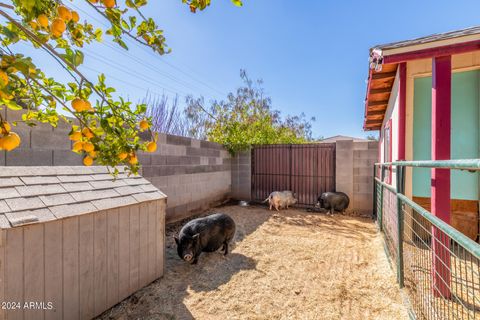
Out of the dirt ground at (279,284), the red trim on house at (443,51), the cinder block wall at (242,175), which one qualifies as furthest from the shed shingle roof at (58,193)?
the cinder block wall at (242,175)

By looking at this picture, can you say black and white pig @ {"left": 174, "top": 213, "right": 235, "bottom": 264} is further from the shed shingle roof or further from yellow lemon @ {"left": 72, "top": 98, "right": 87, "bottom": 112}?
yellow lemon @ {"left": 72, "top": 98, "right": 87, "bottom": 112}

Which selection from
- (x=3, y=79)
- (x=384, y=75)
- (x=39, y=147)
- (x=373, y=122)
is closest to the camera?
(x=3, y=79)

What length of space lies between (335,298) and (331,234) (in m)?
2.17

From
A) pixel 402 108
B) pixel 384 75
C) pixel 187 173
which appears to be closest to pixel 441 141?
pixel 402 108

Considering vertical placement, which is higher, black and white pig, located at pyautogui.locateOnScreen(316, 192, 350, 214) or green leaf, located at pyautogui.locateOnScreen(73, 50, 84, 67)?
green leaf, located at pyautogui.locateOnScreen(73, 50, 84, 67)

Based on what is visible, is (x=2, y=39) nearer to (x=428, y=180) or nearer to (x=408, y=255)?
(x=408, y=255)

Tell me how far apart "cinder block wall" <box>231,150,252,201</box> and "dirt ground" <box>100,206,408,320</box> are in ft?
10.7

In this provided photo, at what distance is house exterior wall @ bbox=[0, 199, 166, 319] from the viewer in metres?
1.53

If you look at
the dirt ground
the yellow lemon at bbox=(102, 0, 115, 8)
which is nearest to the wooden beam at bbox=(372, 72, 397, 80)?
the dirt ground

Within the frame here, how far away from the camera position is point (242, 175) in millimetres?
7602

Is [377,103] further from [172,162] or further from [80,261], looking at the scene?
[80,261]

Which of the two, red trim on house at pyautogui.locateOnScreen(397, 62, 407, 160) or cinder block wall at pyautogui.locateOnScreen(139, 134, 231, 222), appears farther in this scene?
cinder block wall at pyautogui.locateOnScreen(139, 134, 231, 222)

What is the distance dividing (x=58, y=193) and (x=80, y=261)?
1.98ft

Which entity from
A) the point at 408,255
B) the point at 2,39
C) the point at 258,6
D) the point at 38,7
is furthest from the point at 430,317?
the point at 258,6
